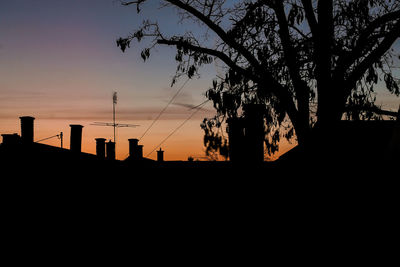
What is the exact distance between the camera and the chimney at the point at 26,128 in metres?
18.7

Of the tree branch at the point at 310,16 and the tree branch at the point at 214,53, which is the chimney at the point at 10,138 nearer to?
the tree branch at the point at 214,53

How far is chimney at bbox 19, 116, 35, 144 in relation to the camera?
18656 mm

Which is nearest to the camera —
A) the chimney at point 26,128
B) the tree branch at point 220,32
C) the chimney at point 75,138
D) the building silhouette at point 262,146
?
the building silhouette at point 262,146

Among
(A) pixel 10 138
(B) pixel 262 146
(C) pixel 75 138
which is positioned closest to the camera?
(B) pixel 262 146

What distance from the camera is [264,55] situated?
11.8 m

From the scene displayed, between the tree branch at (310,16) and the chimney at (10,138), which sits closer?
the tree branch at (310,16)

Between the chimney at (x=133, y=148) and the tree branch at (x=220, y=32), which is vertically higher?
the tree branch at (x=220, y=32)

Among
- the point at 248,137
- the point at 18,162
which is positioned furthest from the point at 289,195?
the point at 18,162

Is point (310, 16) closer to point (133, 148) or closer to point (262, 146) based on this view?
point (262, 146)

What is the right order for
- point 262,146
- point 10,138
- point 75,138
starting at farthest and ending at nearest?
point 10,138 < point 75,138 < point 262,146

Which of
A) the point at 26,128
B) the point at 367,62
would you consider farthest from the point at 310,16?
the point at 26,128

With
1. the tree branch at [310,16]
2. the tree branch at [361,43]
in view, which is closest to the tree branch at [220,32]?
the tree branch at [310,16]

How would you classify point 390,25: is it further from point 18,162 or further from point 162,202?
point 18,162

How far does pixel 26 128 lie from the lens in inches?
736
